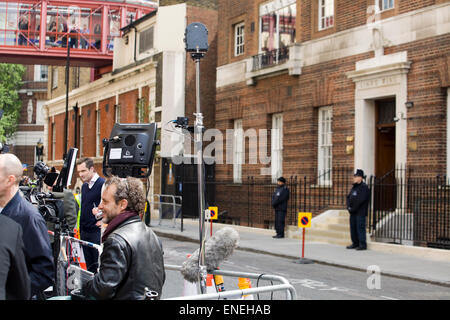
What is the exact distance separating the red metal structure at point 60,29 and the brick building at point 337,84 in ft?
38.8

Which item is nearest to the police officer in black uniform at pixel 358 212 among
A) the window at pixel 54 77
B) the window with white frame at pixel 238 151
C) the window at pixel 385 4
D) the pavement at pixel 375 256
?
the pavement at pixel 375 256

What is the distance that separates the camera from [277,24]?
23812 millimetres

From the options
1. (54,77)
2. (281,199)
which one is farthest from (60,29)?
(281,199)

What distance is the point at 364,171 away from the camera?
19.4m

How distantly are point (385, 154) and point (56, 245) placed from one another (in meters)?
14.7

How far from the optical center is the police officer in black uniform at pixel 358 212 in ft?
55.6

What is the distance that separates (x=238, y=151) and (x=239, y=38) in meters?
4.64

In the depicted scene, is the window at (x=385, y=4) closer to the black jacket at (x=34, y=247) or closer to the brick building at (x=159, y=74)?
the brick building at (x=159, y=74)

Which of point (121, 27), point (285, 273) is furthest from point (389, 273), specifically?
point (121, 27)

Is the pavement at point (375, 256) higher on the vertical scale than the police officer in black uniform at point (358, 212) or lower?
lower

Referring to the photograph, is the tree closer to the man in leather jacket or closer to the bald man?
the bald man

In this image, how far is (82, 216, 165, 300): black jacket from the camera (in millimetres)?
4266

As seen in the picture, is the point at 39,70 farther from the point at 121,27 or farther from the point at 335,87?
the point at 335,87

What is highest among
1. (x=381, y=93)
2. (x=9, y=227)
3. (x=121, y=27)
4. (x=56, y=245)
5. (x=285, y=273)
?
(x=121, y=27)
